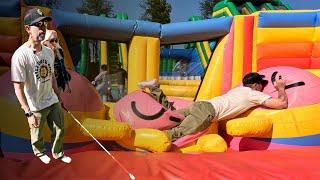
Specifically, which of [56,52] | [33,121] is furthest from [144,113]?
[33,121]

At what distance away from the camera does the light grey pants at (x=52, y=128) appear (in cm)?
204

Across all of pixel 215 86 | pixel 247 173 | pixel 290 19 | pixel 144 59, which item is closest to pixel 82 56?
pixel 144 59

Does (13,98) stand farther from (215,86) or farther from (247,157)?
(215,86)

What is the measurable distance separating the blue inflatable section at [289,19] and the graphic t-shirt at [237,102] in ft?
3.68

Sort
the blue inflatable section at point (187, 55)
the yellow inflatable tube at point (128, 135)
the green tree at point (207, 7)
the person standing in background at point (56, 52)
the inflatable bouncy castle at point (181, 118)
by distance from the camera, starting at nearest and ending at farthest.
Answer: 1. the person standing in background at point (56, 52)
2. the inflatable bouncy castle at point (181, 118)
3. the yellow inflatable tube at point (128, 135)
4. the blue inflatable section at point (187, 55)
5. the green tree at point (207, 7)

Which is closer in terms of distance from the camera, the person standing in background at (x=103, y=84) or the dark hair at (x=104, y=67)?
the person standing in background at (x=103, y=84)

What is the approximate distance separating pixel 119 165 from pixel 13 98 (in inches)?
33.0

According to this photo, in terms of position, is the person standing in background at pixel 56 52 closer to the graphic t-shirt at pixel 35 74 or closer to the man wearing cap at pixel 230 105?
the graphic t-shirt at pixel 35 74

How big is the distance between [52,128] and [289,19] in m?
3.19

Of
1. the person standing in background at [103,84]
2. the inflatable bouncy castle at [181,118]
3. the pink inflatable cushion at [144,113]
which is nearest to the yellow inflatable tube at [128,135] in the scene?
the inflatable bouncy castle at [181,118]

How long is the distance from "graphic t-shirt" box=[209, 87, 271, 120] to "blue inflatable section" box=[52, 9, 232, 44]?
3.52 feet

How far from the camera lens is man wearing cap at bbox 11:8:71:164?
1.90 meters

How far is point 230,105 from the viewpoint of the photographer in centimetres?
368

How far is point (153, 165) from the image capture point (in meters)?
2.80
